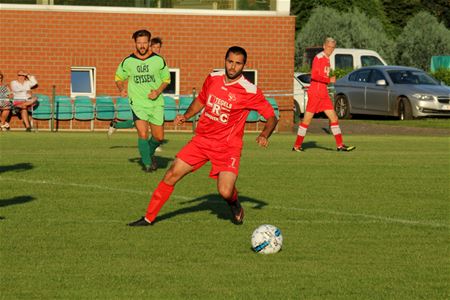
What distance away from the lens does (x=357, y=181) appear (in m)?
17.9

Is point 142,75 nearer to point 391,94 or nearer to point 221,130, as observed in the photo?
point 221,130

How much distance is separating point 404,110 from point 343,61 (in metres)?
8.84

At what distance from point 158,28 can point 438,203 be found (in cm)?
2075

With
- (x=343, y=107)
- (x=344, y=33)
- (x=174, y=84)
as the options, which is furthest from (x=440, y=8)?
(x=174, y=84)

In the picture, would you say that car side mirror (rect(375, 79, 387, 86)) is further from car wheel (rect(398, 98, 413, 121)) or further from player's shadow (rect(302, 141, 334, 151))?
player's shadow (rect(302, 141, 334, 151))

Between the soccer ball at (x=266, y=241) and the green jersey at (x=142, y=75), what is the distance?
25.3 feet

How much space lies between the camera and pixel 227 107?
39.8 ft

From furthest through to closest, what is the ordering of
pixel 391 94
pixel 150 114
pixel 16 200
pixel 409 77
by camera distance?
pixel 409 77
pixel 391 94
pixel 150 114
pixel 16 200

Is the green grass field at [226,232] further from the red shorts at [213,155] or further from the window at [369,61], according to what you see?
the window at [369,61]

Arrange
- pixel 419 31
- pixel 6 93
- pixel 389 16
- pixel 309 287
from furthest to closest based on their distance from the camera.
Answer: pixel 389 16 < pixel 419 31 < pixel 6 93 < pixel 309 287

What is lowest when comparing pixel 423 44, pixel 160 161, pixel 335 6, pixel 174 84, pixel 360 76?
pixel 160 161

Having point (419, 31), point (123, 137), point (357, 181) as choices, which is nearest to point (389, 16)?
point (419, 31)

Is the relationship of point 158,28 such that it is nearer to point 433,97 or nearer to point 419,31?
point 433,97

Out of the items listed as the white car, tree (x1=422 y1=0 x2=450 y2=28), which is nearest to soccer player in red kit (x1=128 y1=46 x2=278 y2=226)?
the white car
